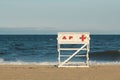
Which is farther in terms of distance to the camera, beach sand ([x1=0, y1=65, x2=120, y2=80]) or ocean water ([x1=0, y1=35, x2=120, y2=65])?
ocean water ([x1=0, y1=35, x2=120, y2=65])

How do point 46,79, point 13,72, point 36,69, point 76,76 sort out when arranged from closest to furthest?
1. point 46,79
2. point 76,76
3. point 13,72
4. point 36,69

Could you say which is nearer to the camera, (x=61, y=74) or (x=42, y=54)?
(x=61, y=74)

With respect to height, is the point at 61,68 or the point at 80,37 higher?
the point at 80,37

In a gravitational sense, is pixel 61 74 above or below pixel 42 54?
above

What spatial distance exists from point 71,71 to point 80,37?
2.15 m

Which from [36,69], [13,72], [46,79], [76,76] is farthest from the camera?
[36,69]

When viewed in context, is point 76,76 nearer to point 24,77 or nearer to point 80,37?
point 24,77

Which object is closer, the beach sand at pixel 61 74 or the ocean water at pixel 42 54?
the beach sand at pixel 61 74

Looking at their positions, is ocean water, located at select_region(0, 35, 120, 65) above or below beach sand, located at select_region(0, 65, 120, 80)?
below

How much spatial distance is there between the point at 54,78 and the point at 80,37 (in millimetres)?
4588

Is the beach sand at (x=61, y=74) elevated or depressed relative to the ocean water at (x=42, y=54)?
elevated

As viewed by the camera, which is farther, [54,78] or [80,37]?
[80,37]

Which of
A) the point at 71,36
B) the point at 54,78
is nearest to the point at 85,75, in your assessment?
the point at 54,78

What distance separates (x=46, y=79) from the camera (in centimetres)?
1766
